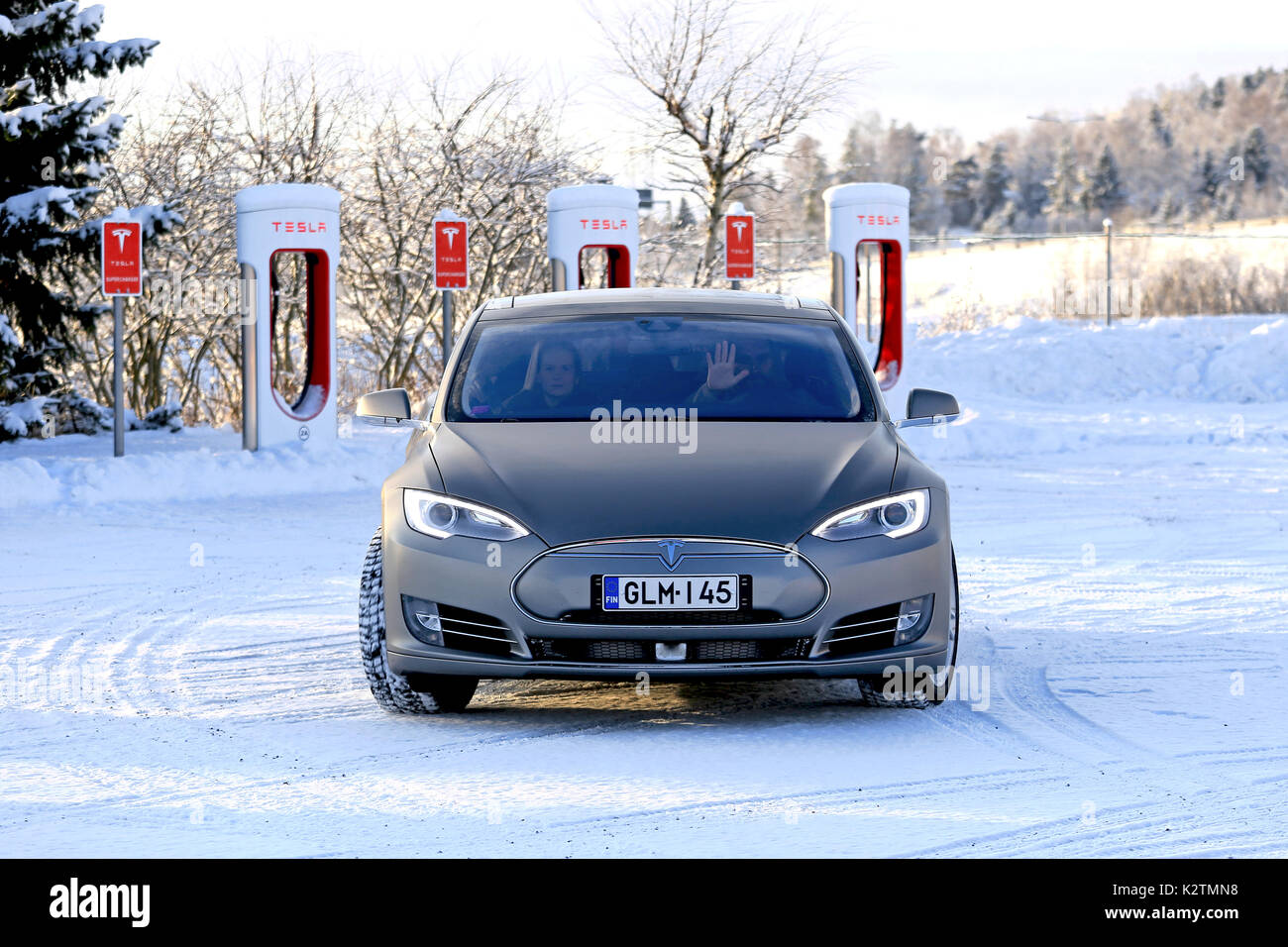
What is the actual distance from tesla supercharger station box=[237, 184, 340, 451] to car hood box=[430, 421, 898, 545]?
1018cm

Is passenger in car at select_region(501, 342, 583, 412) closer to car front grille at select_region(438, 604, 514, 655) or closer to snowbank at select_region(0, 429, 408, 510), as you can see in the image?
car front grille at select_region(438, 604, 514, 655)

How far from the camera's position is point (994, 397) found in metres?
24.2

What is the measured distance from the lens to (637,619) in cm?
544

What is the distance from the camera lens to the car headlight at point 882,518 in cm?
558

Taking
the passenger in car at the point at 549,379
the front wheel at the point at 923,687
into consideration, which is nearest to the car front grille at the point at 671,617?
the front wheel at the point at 923,687

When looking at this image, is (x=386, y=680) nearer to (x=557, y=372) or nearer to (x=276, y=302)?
(x=557, y=372)

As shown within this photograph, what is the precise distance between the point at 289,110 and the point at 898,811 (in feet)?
59.3

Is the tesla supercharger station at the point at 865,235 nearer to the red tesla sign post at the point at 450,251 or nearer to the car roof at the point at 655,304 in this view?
the red tesla sign post at the point at 450,251

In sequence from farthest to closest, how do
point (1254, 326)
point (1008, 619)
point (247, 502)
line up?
1. point (1254, 326)
2. point (247, 502)
3. point (1008, 619)

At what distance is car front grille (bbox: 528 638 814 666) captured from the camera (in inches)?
216

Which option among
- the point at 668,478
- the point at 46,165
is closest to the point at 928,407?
the point at 668,478

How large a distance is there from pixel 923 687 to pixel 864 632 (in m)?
0.48
